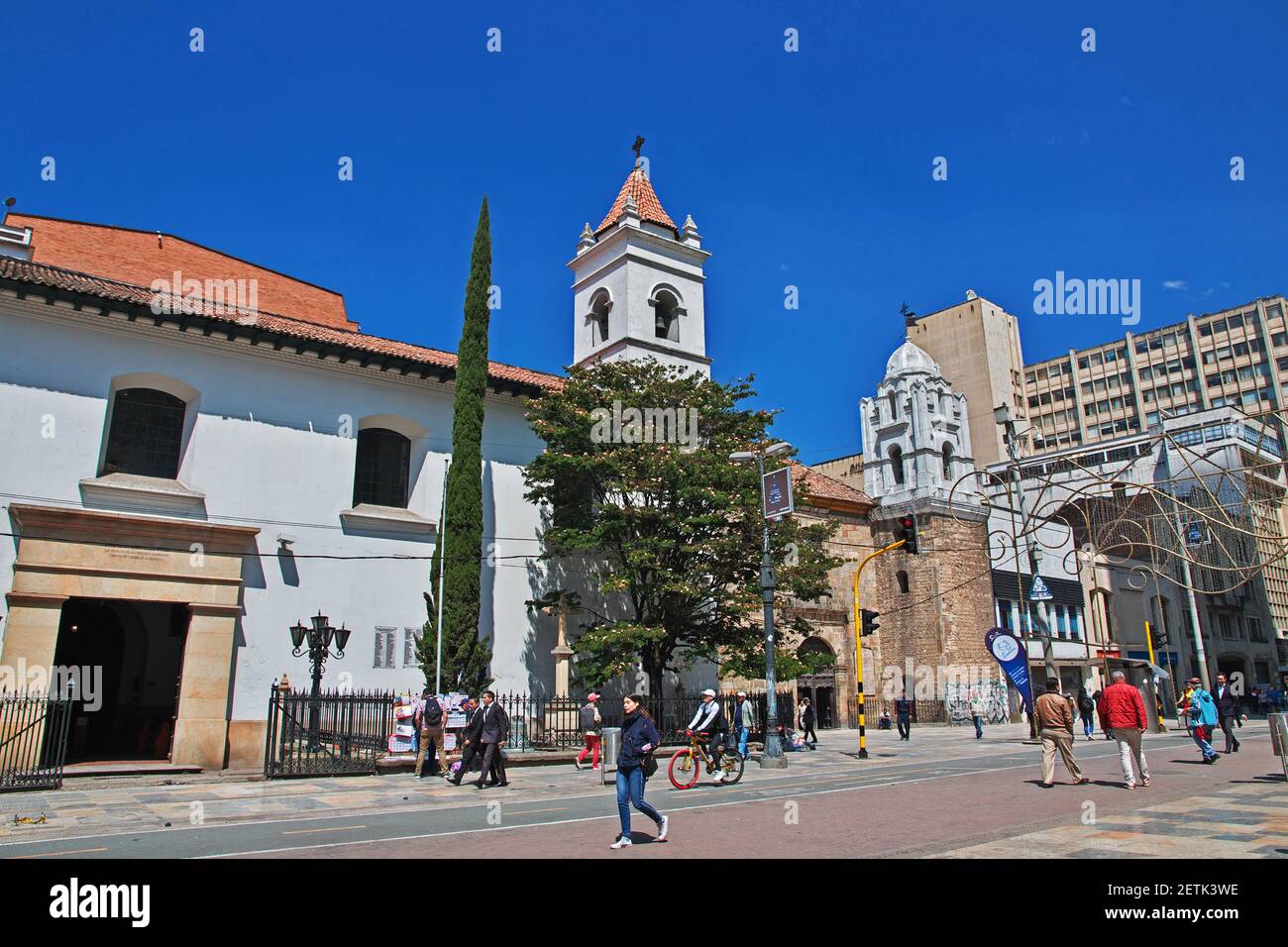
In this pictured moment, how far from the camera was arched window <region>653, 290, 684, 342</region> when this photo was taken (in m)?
32.7

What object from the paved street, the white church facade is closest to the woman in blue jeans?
the paved street

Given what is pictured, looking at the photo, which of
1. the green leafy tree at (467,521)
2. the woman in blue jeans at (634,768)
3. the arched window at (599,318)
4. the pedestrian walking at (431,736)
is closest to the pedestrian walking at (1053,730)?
the woman in blue jeans at (634,768)

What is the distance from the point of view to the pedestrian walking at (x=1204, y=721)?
58.9 ft

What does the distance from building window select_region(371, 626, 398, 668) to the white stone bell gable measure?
28365 mm

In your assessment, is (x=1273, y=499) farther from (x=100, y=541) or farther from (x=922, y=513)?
(x=922, y=513)

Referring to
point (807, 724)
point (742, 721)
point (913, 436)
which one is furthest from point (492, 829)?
point (913, 436)

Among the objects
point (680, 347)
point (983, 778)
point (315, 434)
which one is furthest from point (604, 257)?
point (983, 778)

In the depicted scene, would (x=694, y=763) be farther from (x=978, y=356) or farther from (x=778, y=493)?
(x=978, y=356)

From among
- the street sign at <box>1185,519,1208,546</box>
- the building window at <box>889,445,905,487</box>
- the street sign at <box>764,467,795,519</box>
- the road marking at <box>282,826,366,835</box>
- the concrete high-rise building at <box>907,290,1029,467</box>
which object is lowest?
the road marking at <box>282,826,366,835</box>

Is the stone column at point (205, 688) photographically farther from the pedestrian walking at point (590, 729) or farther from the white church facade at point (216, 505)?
the pedestrian walking at point (590, 729)

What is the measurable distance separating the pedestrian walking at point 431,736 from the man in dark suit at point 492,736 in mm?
1857

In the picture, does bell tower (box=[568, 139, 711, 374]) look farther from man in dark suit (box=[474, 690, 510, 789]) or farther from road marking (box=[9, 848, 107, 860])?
road marking (box=[9, 848, 107, 860])

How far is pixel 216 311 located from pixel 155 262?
1254 centimetres
